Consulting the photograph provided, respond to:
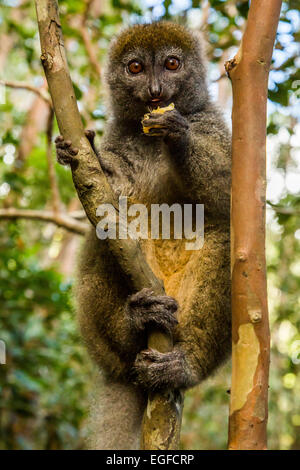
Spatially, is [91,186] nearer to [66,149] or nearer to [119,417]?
[66,149]

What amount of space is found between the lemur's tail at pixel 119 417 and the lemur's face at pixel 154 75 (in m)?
2.34

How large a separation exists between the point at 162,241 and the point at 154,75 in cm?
134

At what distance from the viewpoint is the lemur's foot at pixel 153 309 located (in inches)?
127

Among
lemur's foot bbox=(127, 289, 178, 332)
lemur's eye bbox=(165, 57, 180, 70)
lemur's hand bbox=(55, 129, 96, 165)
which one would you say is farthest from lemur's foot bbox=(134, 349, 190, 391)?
lemur's eye bbox=(165, 57, 180, 70)

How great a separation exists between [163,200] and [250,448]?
7.12ft

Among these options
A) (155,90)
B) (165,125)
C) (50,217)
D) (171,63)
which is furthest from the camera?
(50,217)

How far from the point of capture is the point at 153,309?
3.24 meters

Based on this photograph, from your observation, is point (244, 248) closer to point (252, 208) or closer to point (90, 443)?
point (252, 208)

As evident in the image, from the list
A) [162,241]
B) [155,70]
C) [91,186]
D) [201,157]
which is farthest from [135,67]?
[91,186]

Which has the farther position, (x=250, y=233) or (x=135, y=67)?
(x=135, y=67)

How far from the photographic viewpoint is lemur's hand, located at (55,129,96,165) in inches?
123

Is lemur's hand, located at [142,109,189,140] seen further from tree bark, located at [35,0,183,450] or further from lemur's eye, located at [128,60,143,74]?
lemur's eye, located at [128,60,143,74]

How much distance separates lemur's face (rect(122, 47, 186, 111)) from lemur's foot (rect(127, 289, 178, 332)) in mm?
1625

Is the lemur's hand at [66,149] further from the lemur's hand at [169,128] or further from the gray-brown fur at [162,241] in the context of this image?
the lemur's hand at [169,128]
